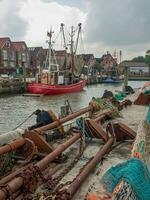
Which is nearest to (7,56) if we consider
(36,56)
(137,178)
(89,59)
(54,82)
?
(36,56)

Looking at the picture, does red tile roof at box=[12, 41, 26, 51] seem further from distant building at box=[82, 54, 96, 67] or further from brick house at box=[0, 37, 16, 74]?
distant building at box=[82, 54, 96, 67]

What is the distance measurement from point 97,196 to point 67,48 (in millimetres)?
52914

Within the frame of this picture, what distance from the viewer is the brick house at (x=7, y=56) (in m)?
77.3

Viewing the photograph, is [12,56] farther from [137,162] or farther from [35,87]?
[137,162]

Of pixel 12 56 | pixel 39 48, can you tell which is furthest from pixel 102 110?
pixel 39 48

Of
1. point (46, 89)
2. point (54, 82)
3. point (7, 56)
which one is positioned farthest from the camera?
point (7, 56)

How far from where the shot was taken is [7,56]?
7919cm

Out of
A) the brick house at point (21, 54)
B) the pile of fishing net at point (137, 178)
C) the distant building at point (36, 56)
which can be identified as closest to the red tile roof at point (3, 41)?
the brick house at point (21, 54)

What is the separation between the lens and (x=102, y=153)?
7.43m

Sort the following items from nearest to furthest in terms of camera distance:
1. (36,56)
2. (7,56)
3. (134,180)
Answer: (134,180)
(7,56)
(36,56)

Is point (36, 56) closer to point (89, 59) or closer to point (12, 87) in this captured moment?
point (89, 59)

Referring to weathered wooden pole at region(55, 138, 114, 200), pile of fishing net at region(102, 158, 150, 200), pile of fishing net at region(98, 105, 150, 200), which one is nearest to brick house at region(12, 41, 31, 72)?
weathered wooden pole at region(55, 138, 114, 200)

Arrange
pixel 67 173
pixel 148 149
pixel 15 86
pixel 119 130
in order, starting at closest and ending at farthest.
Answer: pixel 148 149, pixel 67 173, pixel 119 130, pixel 15 86

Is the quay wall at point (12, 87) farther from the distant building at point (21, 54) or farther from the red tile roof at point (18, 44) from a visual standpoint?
the red tile roof at point (18, 44)
